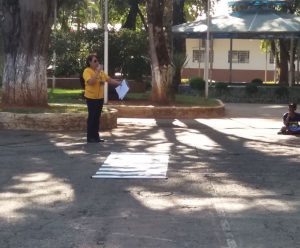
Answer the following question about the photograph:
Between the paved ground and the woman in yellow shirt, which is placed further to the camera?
the woman in yellow shirt

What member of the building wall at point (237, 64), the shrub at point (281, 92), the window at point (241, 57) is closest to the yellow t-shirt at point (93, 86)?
the shrub at point (281, 92)

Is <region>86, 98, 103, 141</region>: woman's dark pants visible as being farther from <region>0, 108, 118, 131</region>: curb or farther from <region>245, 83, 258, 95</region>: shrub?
→ <region>245, 83, 258, 95</region>: shrub

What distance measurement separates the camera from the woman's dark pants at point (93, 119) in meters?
10.9

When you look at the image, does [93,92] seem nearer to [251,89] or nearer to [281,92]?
[251,89]

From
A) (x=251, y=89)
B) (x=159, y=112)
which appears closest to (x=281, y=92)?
(x=251, y=89)

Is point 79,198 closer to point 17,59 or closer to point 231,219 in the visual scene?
point 231,219

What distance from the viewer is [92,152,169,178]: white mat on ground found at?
813cm

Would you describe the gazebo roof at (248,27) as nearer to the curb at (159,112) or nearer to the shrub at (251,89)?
the shrub at (251,89)

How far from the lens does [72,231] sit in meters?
5.45

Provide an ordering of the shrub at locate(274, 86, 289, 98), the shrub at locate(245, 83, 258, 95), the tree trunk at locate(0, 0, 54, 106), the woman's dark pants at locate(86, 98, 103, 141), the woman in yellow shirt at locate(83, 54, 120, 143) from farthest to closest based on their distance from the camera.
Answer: the shrub at locate(245, 83, 258, 95), the shrub at locate(274, 86, 289, 98), the tree trunk at locate(0, 0, 54, 106), the woman's dark pants at locate(86, 98, 103, 141), the woman in yellow shirt at locate(83, 54, 120, 143)

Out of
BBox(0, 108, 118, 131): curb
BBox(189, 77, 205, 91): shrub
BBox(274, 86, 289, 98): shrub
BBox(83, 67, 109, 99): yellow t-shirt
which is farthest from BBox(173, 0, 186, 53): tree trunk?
BBox(83, 67, 109, 99): yellow t-shirt

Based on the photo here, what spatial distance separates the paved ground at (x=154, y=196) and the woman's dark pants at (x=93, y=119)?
24cm

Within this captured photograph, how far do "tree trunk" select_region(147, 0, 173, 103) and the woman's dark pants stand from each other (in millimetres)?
5939

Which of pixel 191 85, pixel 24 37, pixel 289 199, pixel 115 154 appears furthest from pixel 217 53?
pixel 289 199
